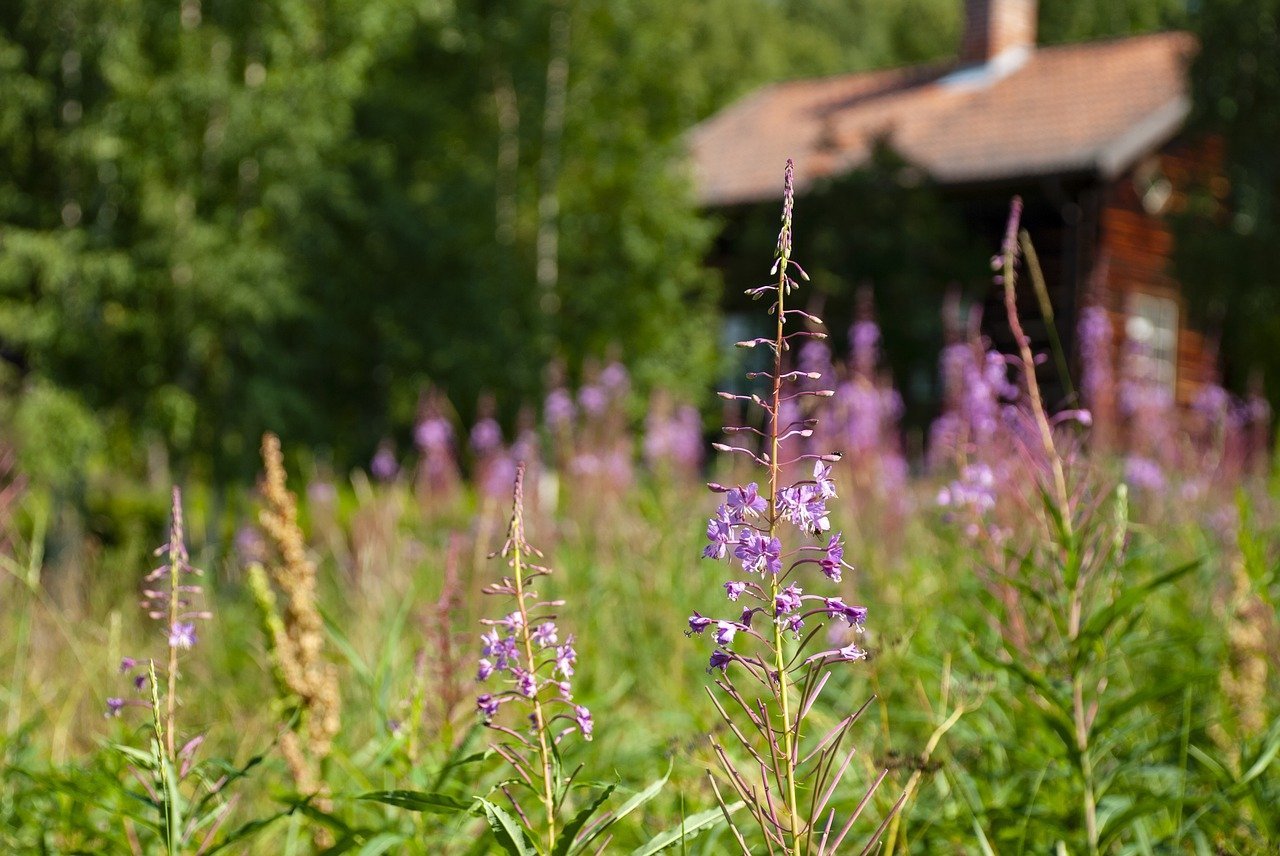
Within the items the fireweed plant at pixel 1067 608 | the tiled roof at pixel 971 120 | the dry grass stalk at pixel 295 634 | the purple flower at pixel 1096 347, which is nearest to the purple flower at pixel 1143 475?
the purple flower at pixel 1096 347

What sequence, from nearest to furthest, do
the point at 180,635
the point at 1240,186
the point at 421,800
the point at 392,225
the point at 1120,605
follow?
the point at 421,800 → the point at 180,635 → the point at 1120,605 → the point at 1240,186 → the point at 392,225

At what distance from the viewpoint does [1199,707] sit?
4.10 metres

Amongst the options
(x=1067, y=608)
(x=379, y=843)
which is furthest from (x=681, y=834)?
(x=1067, y=608)

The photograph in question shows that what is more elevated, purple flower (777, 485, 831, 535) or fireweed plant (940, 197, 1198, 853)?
purple flower (777, 485, 831, 535)

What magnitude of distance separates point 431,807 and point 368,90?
57.8 feet

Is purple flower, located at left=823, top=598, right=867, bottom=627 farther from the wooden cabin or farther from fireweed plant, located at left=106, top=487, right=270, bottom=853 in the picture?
the wooden cabin

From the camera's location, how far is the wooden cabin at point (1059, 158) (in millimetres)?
18984

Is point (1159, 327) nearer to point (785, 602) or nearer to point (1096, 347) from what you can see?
point (1096, 347)

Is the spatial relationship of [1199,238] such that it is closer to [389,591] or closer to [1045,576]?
[389,591]

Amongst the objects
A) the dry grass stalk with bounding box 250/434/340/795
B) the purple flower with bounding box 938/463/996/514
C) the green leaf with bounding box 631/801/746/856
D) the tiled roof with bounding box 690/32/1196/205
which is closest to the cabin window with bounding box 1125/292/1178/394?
the tiled roof with bounding box 690/32/1196/205

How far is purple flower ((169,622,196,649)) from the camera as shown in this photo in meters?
2.10

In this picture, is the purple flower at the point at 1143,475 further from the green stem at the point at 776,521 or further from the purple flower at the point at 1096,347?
the green stem at the point at 776,521

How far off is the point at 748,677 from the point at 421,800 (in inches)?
98.5

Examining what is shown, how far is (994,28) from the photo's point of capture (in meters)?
23.4
